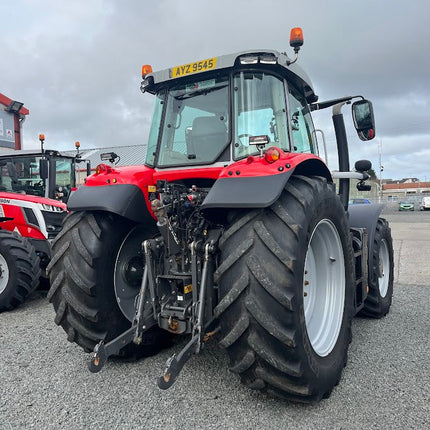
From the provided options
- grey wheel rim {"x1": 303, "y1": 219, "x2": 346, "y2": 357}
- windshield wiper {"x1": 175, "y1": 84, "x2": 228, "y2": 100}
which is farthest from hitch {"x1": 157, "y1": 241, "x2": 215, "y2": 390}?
windshield wiper {"x1": 175, "y1": 84, "x2": 228, "y2": 100}

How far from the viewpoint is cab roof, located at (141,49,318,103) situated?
2736 mm

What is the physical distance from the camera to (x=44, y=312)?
4.53 m

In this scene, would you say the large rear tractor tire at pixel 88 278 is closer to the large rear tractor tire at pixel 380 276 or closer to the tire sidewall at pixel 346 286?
the tire sidewall at pixel 346 286

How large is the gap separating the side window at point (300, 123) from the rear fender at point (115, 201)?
4.35 ft

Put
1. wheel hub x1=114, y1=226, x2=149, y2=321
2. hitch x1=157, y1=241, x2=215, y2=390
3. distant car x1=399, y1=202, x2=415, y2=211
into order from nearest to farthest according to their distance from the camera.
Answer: hitch x1=157, y1=241, x2=215, y2=390
wheel hub x1=114, y1=226, x2=149, y2=321
distant car x1=399, y1=202, x2=415, y2=211

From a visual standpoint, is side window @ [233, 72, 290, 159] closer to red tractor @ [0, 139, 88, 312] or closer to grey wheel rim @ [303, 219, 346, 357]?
grey wheel rim @ [303, 219, 346, 357]

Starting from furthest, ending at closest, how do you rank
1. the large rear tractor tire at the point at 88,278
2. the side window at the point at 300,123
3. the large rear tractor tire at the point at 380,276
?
1. the large rear tractor tire at the point at 380,276
2. the side window at the point at 300,123
3. the large rear tractor tire at the point at 88,278

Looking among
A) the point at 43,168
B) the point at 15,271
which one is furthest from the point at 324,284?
the point at 43,168

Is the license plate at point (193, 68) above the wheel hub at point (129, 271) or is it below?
above

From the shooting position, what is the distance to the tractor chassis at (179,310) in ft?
7.57

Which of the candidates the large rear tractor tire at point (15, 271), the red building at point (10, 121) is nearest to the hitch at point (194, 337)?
the large rear tractor tire at point (15, 271)

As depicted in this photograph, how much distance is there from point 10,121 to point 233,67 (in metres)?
8.82

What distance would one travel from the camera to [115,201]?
8.85ft

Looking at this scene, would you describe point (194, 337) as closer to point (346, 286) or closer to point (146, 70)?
point (346, 286)
